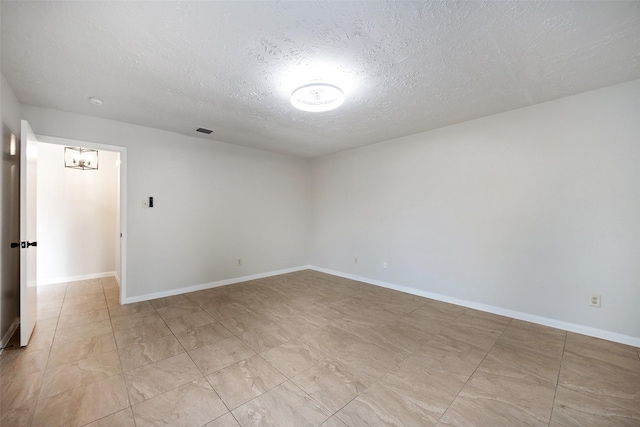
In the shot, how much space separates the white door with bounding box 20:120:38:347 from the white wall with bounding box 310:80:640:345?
170 inches

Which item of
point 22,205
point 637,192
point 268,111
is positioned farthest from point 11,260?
point 637,192

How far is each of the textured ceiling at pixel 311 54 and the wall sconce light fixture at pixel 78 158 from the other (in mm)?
2016

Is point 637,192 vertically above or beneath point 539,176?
beneath

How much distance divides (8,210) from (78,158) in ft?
8.75

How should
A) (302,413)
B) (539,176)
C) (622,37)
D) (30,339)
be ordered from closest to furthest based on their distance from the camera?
(302,413), (622,37), (30,339), (539,176)

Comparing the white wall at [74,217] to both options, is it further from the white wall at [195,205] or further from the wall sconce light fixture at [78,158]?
the white wall at [195,205]

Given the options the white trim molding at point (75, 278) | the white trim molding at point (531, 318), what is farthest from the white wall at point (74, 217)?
the white trim molding at point (531, 318)

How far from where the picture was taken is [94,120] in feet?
10.8

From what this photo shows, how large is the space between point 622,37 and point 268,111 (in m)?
3.08

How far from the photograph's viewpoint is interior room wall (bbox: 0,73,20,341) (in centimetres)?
232

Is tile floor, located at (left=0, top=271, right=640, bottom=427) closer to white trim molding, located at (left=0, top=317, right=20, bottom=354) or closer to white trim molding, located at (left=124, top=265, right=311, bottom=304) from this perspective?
white trim molding, located at (left=0, top=317, right=20, bottom=354)

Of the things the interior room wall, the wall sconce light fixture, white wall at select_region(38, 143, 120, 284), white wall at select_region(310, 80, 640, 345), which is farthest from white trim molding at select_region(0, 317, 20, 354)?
white wall at select_region(310, 80, 640, 345)

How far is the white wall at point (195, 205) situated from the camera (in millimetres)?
3561

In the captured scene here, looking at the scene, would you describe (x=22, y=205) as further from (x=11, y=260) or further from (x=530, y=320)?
(x=530, y=320)
